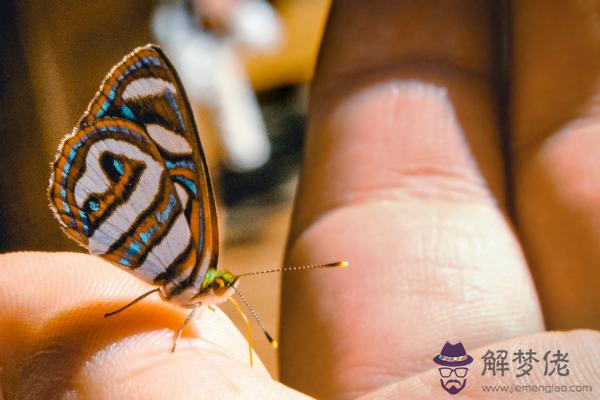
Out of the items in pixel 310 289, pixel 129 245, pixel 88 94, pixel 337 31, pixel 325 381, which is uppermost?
pixel 337 31

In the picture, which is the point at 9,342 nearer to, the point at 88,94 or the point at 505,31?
the point at 88,94

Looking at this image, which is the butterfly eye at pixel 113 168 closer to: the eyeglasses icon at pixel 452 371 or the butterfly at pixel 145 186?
the butterfly at pixel 145 186

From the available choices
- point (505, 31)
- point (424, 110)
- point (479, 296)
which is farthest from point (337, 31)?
point (479, 296)

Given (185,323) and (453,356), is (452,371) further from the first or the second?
(185,323)

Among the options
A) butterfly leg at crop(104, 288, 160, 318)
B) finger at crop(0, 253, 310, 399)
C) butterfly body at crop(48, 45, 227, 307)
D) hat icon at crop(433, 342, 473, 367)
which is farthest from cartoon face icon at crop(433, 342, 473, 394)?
butterfly leg at crop(104, 288, 160, 318)

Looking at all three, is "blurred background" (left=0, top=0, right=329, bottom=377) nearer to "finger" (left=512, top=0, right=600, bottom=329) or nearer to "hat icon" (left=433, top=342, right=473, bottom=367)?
"hat icon" (left=433, top=342, right=473, bottom=367)

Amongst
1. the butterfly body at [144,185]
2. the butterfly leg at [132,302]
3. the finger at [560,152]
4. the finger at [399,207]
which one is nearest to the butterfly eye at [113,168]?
the butterfly body at [144,185]
